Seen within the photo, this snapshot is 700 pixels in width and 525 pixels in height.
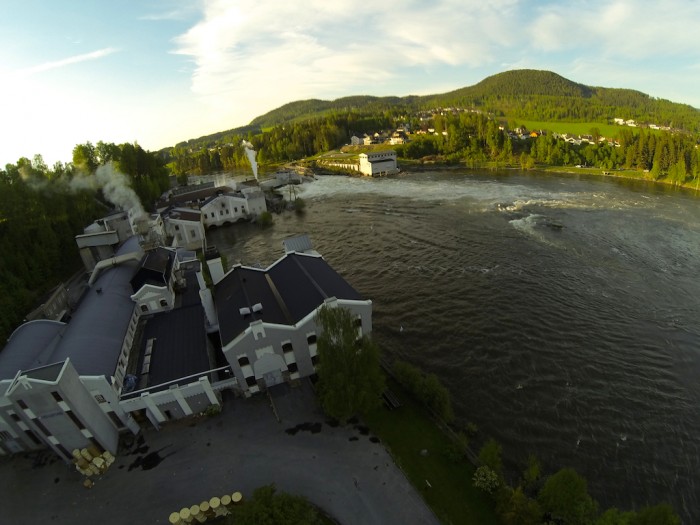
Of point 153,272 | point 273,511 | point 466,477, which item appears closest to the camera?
point 273,511

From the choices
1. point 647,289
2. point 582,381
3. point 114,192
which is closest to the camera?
point 582,381

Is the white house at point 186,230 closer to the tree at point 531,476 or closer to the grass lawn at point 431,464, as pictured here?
the grass lawn at point 431,464

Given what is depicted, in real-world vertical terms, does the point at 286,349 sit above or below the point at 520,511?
above

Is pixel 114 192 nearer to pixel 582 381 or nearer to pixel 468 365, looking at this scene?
pixel 468 365

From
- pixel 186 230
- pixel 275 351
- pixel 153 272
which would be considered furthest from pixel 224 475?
pixel 186 230

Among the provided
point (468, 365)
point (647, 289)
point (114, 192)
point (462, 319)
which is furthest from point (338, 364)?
point (114, 192)

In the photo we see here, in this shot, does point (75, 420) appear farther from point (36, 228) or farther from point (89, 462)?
point (36, 228)
